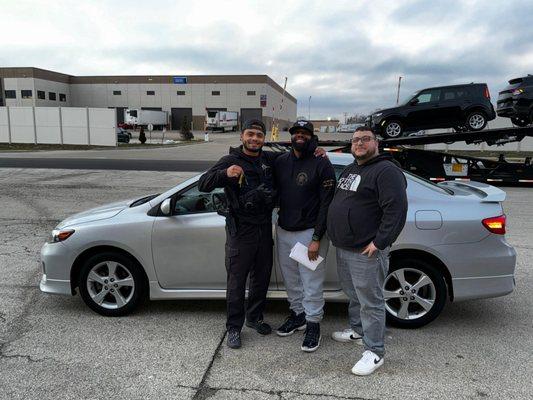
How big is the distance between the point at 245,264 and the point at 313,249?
558 mm

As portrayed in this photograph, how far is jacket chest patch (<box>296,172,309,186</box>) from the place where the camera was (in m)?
3.43

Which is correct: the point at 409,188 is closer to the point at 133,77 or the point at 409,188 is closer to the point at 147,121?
the point at 147,121

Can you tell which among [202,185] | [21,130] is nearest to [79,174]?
[202,185]

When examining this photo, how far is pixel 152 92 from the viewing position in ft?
266

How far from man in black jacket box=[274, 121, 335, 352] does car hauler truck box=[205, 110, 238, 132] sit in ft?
207

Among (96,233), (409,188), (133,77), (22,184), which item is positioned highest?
(133,77)

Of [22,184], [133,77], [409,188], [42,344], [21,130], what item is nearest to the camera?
[42,344]

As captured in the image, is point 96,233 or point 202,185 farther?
point 96,233

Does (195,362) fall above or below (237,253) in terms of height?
below

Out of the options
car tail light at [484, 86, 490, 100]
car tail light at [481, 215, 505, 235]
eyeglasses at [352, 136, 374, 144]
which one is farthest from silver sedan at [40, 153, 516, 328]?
car tail light at [484, 86, 490, 100]

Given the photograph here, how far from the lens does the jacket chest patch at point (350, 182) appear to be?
10.1ft

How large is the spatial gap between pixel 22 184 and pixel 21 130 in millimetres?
23421

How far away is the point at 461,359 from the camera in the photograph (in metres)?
3.45

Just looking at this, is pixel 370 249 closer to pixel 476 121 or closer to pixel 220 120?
pixel 476 121
